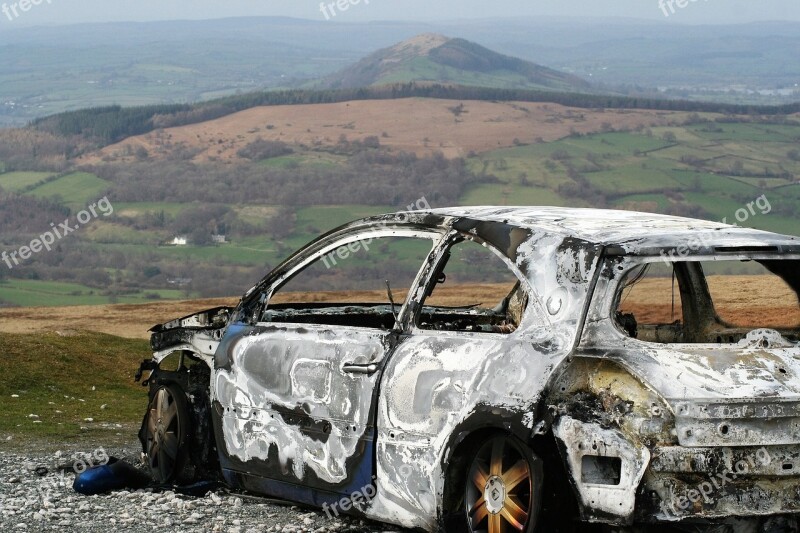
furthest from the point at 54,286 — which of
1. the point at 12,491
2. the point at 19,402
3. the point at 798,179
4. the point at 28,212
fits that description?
the point at 12,491

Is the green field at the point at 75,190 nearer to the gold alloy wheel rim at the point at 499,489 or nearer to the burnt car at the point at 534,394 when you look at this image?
the burnt car at the point at 534,394

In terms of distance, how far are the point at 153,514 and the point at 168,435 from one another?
951 millimetres

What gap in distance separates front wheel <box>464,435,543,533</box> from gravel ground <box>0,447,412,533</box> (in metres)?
0.99

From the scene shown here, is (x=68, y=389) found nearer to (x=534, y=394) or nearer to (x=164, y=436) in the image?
(x=164, y=436)

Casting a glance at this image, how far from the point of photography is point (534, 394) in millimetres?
5973

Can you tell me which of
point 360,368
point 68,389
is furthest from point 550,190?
point 360,368

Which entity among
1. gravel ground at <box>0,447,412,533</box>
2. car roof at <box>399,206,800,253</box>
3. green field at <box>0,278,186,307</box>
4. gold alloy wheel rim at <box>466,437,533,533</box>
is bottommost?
green field at <box>0,278,186,307</box>

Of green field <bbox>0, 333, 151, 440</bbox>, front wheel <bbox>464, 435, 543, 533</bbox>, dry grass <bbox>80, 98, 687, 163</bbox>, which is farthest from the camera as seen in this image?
dry grass <bbox>80, 98, 687, 163</bbox>

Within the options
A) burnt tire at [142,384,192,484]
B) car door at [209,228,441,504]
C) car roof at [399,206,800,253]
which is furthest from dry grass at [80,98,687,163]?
car roof at [399,206,800,253]

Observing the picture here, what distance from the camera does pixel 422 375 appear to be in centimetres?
668

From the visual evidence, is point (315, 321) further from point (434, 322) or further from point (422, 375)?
point (422, 375)

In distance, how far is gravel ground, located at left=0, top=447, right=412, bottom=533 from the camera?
7.45 metres

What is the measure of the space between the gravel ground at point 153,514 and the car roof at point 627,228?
1798 millimetres

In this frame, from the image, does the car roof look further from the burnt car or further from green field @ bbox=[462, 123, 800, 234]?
green field @ bbox=[462, 123, 800, 234]
